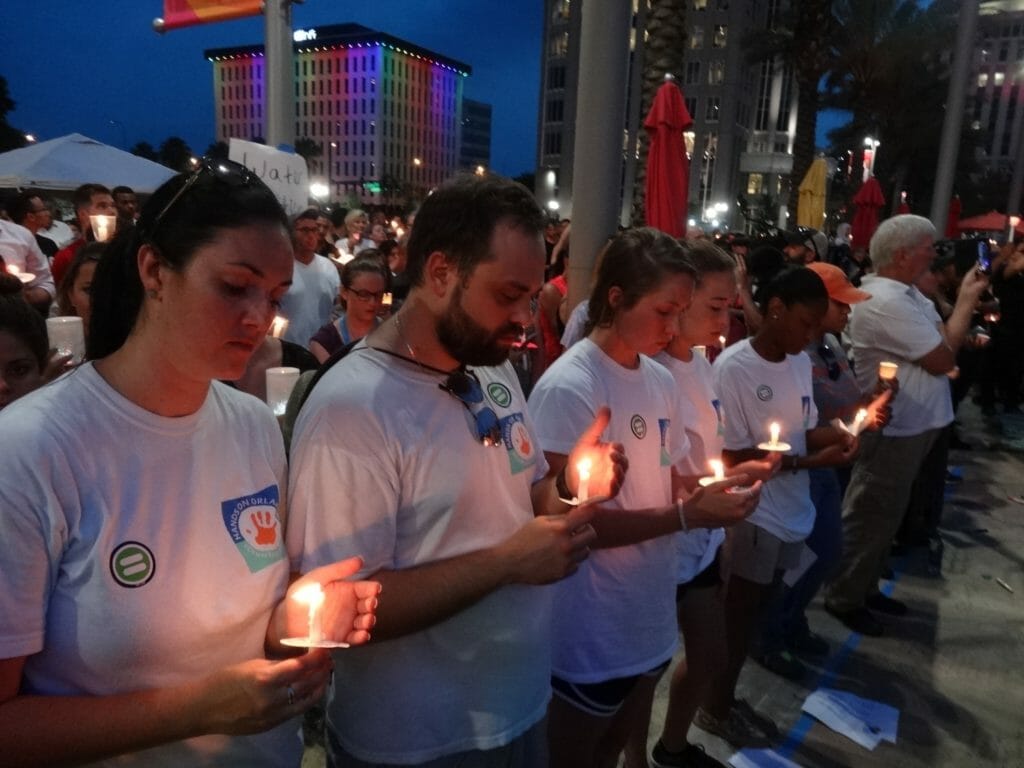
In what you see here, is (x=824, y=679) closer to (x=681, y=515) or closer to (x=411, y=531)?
(x=681, y=515)

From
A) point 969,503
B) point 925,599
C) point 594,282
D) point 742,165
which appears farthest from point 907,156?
point 594,282

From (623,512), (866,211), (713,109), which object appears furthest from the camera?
(713,109)

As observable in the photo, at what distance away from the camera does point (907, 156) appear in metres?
38.3

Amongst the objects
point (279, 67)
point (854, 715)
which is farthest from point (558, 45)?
point (854, 715)

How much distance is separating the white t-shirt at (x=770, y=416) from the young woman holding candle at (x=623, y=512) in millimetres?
991

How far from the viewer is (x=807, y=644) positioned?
4.52 meters

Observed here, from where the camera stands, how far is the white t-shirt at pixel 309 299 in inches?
229

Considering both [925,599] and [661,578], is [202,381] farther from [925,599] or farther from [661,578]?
[925,599]

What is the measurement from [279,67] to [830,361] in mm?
5643

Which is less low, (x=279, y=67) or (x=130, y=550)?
(x=279, y=67)

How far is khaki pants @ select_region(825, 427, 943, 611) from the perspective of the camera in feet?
16.0

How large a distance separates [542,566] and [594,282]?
1.41m

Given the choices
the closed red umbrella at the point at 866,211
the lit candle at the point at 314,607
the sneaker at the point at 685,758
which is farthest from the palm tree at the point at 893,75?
the lit candle at the point at 314,607

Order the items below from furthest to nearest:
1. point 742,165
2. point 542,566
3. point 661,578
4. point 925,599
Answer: point 742,165
point 925,599
point 661,578
point 542,566
